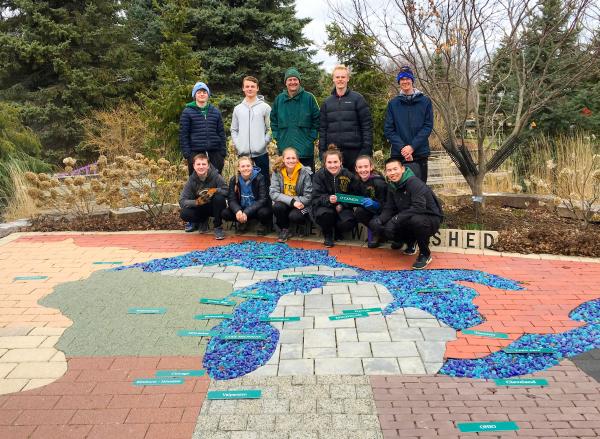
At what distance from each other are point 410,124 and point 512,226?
1.82 m

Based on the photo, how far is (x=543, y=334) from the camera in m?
3.96

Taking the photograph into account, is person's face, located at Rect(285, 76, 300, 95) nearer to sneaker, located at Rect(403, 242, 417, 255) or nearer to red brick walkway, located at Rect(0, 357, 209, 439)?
sneaker, located at Rect(403, 242, 417, 255)

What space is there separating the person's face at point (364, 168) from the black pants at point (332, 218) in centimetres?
43

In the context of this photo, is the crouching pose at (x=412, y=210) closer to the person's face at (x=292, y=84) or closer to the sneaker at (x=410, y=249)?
the sneaker at (x=410, y=249)

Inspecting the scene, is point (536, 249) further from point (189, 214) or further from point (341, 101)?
point (189, 214)

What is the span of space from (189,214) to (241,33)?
1165cm

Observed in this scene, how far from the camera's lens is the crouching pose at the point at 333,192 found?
6324mm

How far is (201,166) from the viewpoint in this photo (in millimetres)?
6918

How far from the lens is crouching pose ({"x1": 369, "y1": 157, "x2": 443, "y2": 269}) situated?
5.58 meters

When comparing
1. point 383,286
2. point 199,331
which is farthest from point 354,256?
point 199,331

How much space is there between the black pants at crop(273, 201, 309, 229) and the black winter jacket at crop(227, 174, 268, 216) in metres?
0.25

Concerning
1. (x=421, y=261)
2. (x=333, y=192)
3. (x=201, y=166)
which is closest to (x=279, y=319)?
(x=421, y=261)

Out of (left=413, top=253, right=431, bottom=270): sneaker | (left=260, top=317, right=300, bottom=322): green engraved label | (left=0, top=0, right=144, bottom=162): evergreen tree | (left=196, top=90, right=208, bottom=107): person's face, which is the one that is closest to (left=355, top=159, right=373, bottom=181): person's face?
(left=413, top=253, right=431, bottom=270): sneaker

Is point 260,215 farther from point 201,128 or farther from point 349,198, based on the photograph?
point 201,128
